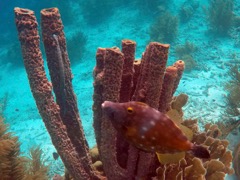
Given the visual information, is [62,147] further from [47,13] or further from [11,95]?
[11,95]

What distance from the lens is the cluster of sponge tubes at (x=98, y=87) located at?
2162mm

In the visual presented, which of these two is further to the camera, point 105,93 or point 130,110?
point 105,93

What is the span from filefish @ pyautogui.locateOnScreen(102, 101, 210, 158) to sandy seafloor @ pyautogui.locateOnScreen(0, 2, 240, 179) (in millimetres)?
3398

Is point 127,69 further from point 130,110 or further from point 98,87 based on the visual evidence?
point 130,110

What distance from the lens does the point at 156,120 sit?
1680 mm

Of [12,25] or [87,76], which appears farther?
[12,25]

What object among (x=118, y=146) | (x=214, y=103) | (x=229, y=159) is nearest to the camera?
(x=118, y=146)

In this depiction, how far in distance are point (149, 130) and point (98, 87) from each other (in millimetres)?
935

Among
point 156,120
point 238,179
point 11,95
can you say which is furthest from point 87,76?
point 156,120

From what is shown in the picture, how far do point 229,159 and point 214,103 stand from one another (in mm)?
5199

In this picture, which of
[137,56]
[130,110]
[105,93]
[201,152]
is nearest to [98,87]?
[105,93]

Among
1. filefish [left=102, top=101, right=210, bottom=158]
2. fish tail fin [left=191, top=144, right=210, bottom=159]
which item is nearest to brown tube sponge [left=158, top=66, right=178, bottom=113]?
filefish [left=102, top=101, right=210, bottom=158]

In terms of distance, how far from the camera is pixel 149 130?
1646 mm

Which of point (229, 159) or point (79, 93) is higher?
point (229, 159)
